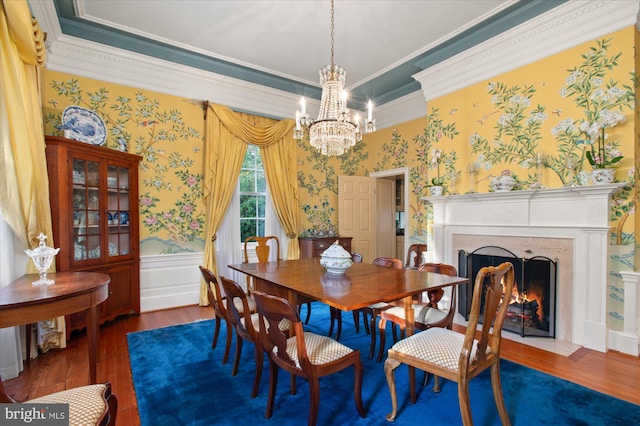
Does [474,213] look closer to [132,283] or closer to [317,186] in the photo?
[317,186]

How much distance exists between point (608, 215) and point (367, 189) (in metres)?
3.51

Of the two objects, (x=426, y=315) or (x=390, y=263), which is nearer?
(x=426, y=315)

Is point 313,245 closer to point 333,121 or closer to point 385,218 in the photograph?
point 385,218

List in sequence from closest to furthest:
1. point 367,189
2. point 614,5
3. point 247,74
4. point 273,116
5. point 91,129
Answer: point 614,5 → point 91,129 → point 247,74 → point 273,116 → point 367,189

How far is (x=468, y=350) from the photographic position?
160 centimetres

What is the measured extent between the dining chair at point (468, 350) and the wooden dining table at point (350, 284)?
0.99 feet

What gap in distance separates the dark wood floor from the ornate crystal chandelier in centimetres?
234

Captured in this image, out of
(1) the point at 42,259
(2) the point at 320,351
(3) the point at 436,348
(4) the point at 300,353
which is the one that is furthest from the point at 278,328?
(1) the point at 42,259

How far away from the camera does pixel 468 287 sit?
12.1 ft

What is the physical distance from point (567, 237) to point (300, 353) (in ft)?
9.49

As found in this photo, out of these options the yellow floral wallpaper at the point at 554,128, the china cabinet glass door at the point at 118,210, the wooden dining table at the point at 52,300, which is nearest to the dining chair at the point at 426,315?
the yellow floral wallpaper at the point at 554,128

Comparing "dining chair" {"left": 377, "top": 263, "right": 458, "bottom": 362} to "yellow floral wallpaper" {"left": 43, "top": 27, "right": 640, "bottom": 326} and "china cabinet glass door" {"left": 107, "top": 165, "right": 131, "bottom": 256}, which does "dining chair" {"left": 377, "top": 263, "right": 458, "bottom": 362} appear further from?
"china cabinet glass door" {"left": 107, "top": 165, "right": 131, "bottom": 256}

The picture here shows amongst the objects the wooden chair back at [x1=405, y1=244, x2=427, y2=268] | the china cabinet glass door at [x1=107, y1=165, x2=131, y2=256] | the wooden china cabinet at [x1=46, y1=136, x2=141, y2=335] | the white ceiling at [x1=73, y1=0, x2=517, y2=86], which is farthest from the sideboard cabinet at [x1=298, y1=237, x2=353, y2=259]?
the white ceiling at [x1=73, y1=0, x2=517, y2=86]

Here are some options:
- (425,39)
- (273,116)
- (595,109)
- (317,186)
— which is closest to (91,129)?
(273,116)
